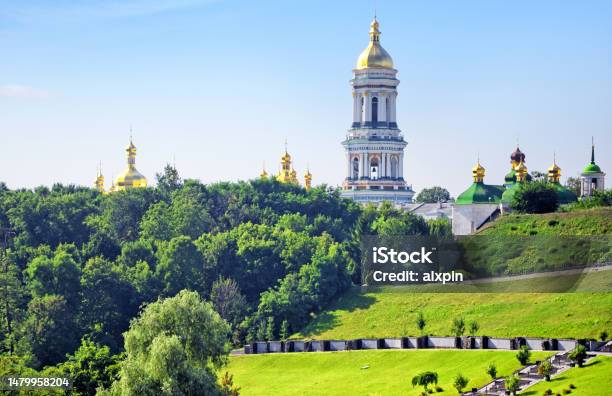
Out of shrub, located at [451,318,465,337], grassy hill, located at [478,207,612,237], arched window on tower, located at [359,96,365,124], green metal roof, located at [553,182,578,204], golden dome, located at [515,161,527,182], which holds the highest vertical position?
arched window on tower, located at [359,96,365,124]

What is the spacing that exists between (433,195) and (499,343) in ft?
379

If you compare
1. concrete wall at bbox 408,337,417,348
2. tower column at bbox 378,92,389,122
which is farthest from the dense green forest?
tower column at bbox 378,92,389,122

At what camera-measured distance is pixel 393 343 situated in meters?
84.4

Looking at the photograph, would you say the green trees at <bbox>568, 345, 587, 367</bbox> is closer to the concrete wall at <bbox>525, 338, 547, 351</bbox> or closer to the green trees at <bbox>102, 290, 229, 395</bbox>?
the concrete wall at <bbox>525, 338, 547, 351</bbox>

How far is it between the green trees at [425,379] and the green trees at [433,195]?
396 feet

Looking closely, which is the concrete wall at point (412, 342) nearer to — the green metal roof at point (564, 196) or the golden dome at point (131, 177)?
the green metal roof at point (564, 196)

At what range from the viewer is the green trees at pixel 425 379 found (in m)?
70.2

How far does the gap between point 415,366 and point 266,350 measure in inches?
623

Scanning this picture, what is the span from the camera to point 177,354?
6825 centimetres

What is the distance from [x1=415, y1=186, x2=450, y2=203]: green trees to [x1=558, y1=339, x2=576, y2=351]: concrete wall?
118 meters

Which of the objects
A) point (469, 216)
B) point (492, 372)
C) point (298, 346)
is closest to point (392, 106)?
point (469, 216)

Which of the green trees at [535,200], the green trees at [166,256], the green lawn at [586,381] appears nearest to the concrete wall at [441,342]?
the green trees at [166,256]

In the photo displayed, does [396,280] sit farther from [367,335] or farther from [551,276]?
[551,276]

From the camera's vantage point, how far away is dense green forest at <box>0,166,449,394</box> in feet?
329
